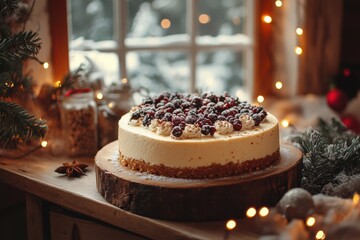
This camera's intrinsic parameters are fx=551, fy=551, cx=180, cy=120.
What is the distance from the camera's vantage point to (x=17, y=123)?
155 centimetres

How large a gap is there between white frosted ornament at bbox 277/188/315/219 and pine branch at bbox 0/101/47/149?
74 centimetres

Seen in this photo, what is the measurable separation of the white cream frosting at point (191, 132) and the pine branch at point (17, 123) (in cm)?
48

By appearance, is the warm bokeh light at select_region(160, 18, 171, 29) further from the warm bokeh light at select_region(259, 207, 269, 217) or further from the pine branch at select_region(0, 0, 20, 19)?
the warm bokeh light at select_region(259, 207, 269, 217)

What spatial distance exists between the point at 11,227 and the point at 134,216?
78 cm

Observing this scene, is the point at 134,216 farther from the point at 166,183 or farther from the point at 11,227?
the point at 11,227

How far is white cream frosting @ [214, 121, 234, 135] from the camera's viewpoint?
1.38 m

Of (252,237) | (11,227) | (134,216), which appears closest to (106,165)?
(134,216)

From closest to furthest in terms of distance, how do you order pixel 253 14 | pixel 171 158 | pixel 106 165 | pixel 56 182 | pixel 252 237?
pixel 252 237, pixel 171 158, pixel 106 165, pixel 56 182, pixel 253 14

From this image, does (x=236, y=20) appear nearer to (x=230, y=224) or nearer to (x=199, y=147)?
(x=199, y=147)

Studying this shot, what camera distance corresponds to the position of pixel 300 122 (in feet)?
7.80

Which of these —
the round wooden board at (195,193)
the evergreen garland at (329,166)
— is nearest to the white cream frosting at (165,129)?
the round wooden board at (195,193)

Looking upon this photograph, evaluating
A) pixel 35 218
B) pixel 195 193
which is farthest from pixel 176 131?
pixel 35 218

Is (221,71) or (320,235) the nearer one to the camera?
(320,235)

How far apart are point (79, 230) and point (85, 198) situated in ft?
0.47
